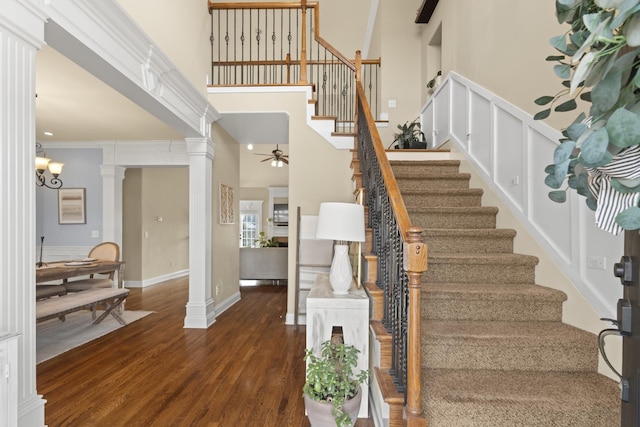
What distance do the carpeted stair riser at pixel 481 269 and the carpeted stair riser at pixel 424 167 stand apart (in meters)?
1.42

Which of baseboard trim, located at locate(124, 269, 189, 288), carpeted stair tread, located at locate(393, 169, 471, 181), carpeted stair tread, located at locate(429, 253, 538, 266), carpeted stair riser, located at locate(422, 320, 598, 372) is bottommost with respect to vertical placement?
baseboard trim, located at locate(124, 269, 189, 288)

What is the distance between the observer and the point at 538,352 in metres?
2.00

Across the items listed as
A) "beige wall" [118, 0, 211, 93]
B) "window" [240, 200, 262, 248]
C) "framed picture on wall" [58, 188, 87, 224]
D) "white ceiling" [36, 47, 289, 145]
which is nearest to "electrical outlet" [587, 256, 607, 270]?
"beige wall" [118, 0, 211, 93]

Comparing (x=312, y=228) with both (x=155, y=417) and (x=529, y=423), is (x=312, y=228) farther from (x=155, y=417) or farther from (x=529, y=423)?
(x=529, y=423)

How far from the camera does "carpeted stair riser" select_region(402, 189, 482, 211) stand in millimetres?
3445

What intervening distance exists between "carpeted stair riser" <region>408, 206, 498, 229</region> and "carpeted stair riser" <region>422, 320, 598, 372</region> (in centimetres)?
122

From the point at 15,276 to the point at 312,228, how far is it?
327 centimetres

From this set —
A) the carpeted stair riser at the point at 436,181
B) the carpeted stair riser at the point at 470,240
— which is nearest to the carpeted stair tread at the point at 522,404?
the carpeted stair riser at the point at 470,240

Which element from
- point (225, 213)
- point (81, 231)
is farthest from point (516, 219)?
point (81, 231)

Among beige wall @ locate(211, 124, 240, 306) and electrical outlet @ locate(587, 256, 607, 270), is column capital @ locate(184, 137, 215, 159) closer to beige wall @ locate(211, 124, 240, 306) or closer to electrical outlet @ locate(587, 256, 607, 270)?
beige wall @ locate(211, 124, 240, 306)

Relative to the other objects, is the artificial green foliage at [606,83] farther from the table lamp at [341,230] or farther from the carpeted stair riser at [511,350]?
the table lamp at [341,230]

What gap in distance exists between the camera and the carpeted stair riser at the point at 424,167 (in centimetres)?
389

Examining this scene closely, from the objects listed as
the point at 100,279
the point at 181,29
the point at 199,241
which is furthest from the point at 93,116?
the point at 100,279

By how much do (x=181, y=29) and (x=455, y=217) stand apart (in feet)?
10.9
